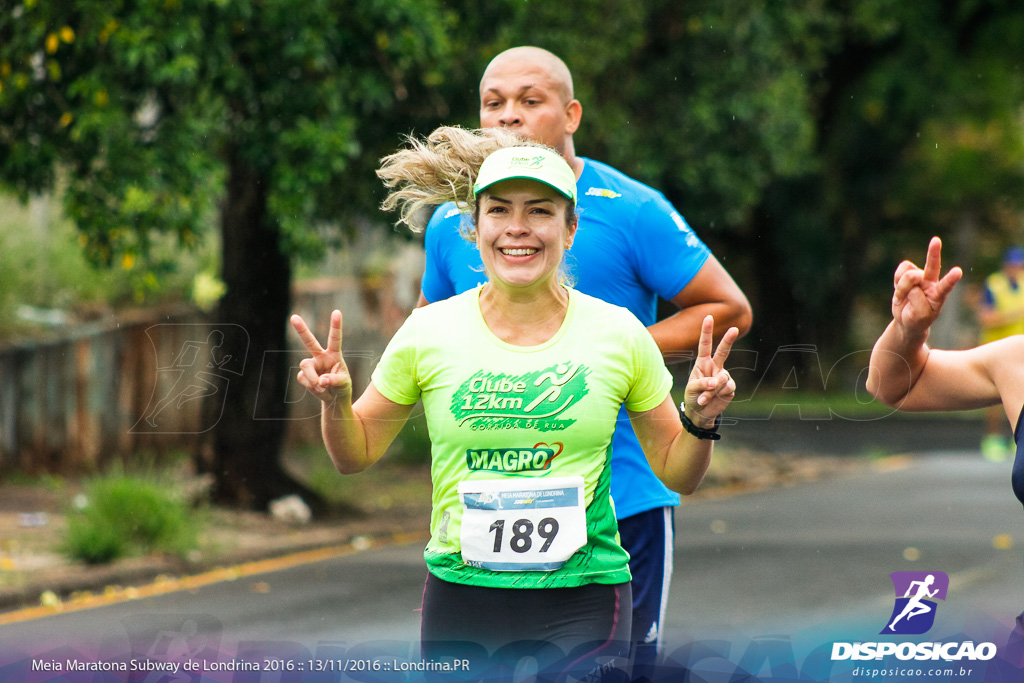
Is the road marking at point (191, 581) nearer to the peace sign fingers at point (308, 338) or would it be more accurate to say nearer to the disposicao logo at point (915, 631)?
the peace sign fingers at point (308, 338)

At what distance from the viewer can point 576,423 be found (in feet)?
9.47

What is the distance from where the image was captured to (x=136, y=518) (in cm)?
882

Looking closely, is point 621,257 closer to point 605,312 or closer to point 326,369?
point 605,312

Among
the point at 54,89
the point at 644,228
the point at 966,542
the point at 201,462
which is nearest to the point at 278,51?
the point at 54,89

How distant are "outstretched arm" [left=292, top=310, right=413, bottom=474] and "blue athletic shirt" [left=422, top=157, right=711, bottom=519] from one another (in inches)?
27.7

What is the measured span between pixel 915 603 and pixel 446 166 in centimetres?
163

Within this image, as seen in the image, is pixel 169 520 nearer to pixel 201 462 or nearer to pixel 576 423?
pixel 201 462

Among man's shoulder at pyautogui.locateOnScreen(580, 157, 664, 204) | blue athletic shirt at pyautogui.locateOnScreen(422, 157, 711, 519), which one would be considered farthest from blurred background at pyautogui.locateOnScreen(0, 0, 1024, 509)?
man's shoulder at pyautogui.locateOnScreen(580, 157, 664, 204)

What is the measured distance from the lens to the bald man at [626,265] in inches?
146

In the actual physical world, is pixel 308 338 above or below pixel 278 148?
below

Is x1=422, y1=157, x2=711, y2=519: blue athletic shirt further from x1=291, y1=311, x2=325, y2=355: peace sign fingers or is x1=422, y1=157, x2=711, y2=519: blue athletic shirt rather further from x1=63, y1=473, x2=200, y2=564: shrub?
x1=63, y1=473, x2=200, y2=564: shrub

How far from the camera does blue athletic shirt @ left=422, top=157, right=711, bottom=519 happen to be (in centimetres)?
372

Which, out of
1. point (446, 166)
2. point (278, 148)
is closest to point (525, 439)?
point (446, 166)

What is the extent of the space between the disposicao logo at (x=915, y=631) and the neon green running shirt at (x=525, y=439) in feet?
2.32
